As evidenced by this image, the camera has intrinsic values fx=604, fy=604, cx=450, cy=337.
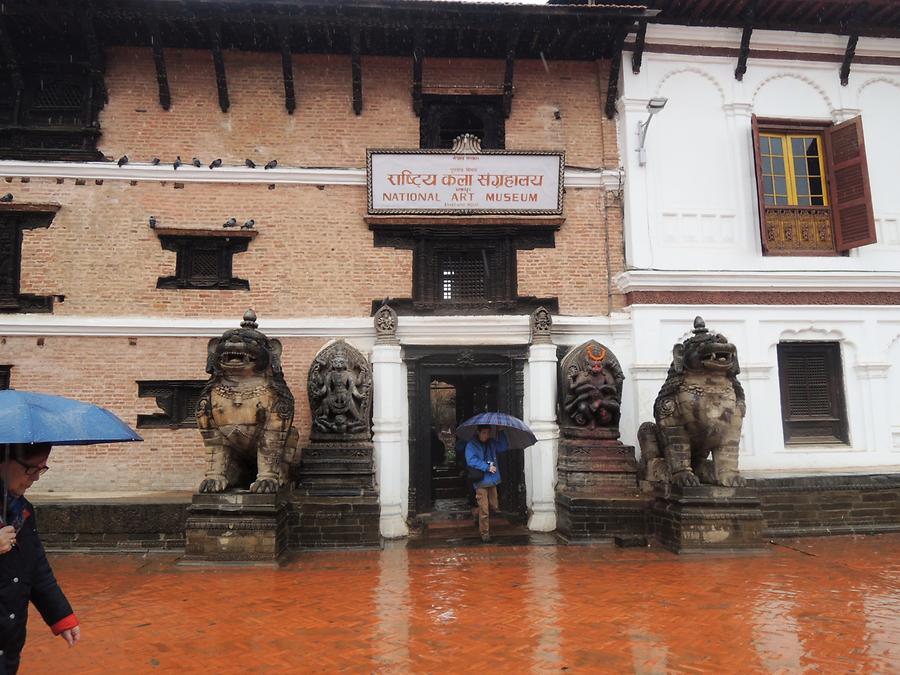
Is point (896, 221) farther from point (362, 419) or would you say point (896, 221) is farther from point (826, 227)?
point (362, 419)

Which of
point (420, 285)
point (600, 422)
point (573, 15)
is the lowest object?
point (600, 422)

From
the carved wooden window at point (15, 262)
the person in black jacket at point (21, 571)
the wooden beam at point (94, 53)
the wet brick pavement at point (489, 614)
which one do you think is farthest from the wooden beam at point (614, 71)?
the person in black jacket at point (21, 571)

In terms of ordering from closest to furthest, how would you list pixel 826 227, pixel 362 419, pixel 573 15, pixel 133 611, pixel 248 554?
pixel 133 611, pixel 248 554, pixel 362 419, pixel 573 15, pixel 826 227

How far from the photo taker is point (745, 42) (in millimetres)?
10656

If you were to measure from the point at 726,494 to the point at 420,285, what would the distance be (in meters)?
5.60

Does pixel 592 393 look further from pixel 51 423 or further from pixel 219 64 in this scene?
pixel 219 64

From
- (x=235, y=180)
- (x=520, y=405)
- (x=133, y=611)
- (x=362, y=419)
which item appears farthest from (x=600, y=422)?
(x=235, y=180)

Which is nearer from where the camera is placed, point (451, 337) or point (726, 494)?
point (726, 494)

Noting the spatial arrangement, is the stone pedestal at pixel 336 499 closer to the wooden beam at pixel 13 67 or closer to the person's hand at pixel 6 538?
the person's hand at pixel 6 538

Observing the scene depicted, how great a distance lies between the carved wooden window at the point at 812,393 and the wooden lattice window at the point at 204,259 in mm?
9402

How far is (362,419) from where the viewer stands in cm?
920

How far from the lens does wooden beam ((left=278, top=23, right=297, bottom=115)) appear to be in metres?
9.86

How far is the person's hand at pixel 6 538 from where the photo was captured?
284 cm

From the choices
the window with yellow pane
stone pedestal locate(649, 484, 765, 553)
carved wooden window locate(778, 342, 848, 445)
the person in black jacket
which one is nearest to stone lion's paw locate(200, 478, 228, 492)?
the person in black jacket
